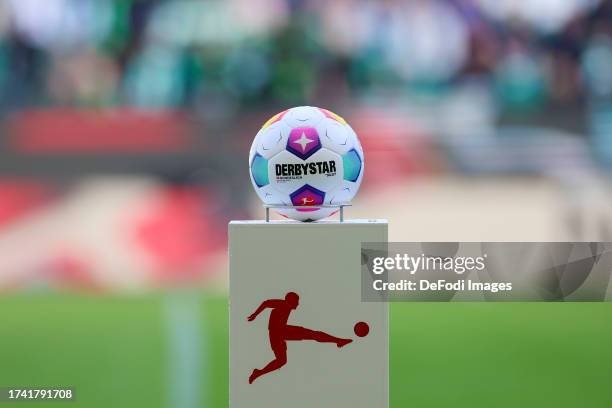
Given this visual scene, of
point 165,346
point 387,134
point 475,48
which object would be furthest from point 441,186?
point 165,346

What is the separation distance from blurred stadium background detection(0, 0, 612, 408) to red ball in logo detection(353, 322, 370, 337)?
21.8 feet

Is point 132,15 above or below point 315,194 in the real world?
above

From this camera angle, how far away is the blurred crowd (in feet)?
33.3

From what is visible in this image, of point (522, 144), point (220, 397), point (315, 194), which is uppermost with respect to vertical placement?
point (522, 144)

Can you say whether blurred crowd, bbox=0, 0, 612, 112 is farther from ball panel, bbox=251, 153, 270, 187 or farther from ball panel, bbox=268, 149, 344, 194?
ball panel, bbox=268, 149, 344, 194

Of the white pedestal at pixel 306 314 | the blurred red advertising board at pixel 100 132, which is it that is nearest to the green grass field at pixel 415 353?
the white pedestal at pixel 306 314

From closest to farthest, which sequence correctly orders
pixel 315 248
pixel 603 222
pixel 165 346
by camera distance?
pixel 315 248 → pixel 165 346 → pixel 603 222

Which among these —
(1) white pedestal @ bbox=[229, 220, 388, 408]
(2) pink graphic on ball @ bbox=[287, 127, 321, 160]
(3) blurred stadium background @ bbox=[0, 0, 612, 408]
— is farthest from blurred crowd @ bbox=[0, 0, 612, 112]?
(1) white pedestal @ bbox=[229, 220, 388, 408]

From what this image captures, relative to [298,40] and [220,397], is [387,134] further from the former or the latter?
[220,397]

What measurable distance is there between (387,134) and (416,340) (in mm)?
4052

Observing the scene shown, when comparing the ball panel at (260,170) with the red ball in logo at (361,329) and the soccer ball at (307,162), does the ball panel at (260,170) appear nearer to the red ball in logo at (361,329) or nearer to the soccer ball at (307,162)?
the soccer ball at (307,162)

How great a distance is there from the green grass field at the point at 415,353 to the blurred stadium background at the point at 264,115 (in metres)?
1.82

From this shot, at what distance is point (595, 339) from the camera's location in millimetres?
6410

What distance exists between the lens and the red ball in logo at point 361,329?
3.18 m
